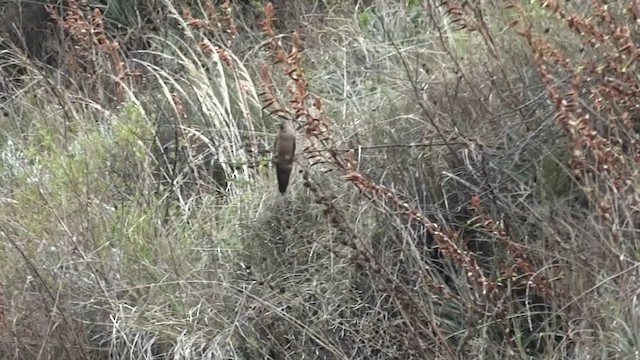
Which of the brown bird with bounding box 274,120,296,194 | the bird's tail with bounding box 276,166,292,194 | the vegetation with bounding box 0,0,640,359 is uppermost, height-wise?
the brown bird with bounding box 274,120,296,194

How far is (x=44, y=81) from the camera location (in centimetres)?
518

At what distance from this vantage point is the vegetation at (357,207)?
2916 millimetres

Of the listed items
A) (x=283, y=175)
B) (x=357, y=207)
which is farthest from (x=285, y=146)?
(x=357, y=207)

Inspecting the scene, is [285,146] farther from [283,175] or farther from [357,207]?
[357,207]

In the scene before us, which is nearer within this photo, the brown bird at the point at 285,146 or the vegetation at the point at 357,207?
the vegetation at the point at 357,207

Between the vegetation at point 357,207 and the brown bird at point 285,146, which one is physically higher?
the brown bird at point 285,146

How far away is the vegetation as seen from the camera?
9.57 feet

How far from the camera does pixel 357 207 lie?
3656 mm

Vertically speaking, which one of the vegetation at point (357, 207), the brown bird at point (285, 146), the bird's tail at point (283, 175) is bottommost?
the vegetation at point (357, 207)

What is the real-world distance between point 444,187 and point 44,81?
240cm

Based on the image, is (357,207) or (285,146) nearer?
(285,146)

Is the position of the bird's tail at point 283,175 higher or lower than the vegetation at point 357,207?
higher

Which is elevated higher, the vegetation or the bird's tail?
the bird's tail

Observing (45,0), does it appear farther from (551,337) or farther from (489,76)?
(551,337)
